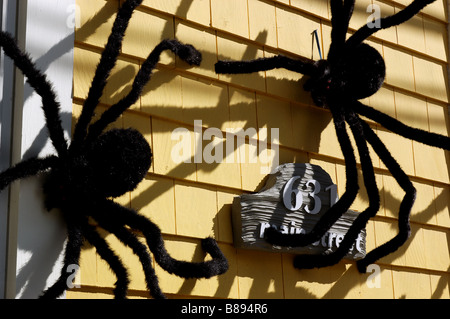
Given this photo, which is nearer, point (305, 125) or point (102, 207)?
point (102, 207)

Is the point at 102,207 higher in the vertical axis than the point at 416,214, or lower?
lower

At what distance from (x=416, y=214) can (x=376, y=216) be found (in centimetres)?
23

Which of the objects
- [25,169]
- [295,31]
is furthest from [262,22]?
[25,169]

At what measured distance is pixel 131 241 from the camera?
240 centimetres

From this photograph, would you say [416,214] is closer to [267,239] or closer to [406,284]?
[406,284]

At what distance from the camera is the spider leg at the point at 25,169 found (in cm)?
232

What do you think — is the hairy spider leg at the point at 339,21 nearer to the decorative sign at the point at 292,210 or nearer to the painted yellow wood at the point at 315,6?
the painted yellow wood at the point at 315,6

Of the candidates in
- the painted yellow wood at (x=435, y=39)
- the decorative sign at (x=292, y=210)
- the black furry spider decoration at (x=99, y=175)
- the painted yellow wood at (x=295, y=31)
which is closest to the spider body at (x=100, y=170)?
the black furry spider decoration at (x=99, y=175)

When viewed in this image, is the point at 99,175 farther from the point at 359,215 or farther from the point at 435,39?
the point at 435,39

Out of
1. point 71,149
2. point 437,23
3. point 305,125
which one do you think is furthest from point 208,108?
point 437,23

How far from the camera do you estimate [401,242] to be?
3.06 meters
